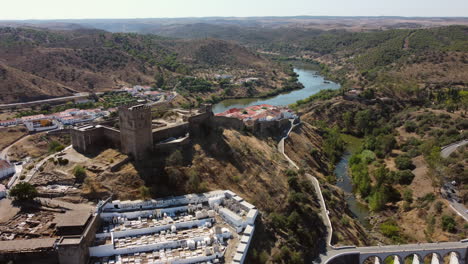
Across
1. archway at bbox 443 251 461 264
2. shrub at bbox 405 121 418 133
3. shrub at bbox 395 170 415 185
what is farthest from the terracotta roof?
shrub at bbox 405 121 418 133

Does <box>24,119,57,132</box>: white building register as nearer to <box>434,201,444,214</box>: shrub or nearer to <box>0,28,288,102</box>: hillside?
<box>0,28,288,102</box>: hillside

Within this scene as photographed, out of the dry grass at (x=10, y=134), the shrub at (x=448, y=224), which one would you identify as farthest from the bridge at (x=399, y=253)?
the dry grass at (x=10, y=134)

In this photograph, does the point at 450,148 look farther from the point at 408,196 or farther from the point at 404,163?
the point at 408,196

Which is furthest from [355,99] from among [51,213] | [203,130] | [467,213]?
[51,213]

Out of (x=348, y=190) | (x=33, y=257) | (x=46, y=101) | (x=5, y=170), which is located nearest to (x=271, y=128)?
(x=348, y=190)

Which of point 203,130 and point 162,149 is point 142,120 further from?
point 203,130

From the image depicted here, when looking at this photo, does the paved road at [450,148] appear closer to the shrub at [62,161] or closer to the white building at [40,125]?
the shrub at [62,161]
